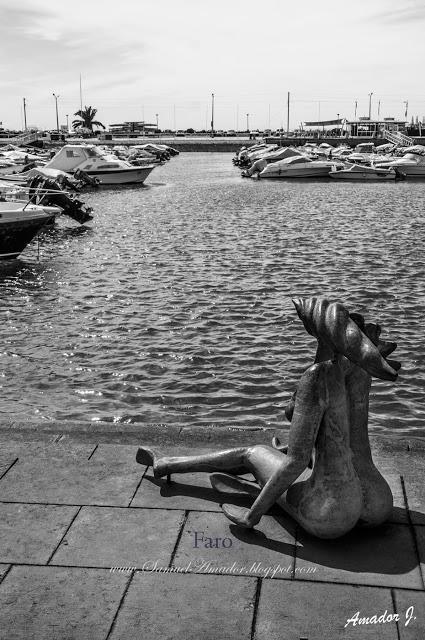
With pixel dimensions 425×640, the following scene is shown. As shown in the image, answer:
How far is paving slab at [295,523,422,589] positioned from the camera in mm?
5012

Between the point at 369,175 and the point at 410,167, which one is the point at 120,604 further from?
the point at 410,167

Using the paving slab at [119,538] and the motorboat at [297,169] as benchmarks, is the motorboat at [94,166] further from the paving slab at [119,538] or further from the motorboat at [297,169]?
the paving slab at [119,538]

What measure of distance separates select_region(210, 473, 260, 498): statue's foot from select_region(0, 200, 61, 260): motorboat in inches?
661

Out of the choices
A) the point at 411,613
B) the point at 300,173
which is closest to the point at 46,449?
the point at 411,613

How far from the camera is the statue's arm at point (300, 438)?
531 cm

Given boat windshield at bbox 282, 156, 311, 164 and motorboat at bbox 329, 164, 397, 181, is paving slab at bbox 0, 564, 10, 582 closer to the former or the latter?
motorboat at bbox 329, 164, 397, 181

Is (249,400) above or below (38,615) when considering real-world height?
below

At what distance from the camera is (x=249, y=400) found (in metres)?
11.1

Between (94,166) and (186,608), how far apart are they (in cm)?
5021

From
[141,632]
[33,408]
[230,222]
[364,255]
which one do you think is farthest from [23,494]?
[230,222]

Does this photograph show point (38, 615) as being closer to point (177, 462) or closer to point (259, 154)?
point (177, 462)

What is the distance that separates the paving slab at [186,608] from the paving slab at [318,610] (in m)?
0.13

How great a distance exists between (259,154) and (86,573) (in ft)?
225

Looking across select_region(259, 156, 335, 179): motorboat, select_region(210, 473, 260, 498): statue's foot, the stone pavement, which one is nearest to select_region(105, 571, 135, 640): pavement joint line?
the stone pavement
